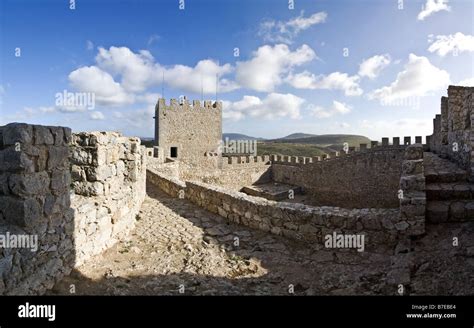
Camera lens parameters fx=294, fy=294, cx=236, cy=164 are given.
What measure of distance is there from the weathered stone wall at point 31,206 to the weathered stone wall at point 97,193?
1.88 feet

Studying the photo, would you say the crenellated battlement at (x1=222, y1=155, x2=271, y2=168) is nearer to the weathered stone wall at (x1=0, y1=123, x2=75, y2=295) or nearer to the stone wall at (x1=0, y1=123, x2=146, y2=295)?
the stone wall at (x1=0, y1=123, x2=146, y2=295)

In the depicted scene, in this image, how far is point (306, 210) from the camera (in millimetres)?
5770

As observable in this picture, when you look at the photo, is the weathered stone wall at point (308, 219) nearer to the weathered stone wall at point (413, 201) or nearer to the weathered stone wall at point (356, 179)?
the weathered stone wall at point (413, 201)

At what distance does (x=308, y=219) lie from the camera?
5.67 m

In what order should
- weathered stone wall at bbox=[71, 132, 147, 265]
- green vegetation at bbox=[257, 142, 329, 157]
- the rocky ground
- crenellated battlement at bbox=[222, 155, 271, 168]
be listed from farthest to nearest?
green vegetation at bbox=[257, 142, 329, 157], crenellated battlement at bbox=[222, 155, 271, 168], weathered stone wall at bbox=[71, 132, 147, 265], the rocky ground

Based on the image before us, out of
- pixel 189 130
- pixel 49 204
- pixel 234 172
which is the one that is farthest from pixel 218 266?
pixel 189 130

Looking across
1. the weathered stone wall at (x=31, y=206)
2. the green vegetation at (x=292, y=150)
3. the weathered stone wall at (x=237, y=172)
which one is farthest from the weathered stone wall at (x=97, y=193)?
the green vegetation at (x=292, y=150)

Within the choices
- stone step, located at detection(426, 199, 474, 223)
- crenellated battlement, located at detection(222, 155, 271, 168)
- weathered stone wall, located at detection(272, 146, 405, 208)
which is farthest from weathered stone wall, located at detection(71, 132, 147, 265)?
crenellated battlement, located at detection(222, 155, 271, 168)

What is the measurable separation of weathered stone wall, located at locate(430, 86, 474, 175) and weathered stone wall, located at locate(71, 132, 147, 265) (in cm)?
684

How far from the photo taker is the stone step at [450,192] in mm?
5206

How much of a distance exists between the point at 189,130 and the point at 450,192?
2321cm

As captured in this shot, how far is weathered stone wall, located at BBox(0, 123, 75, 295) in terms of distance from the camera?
3.11 meters
